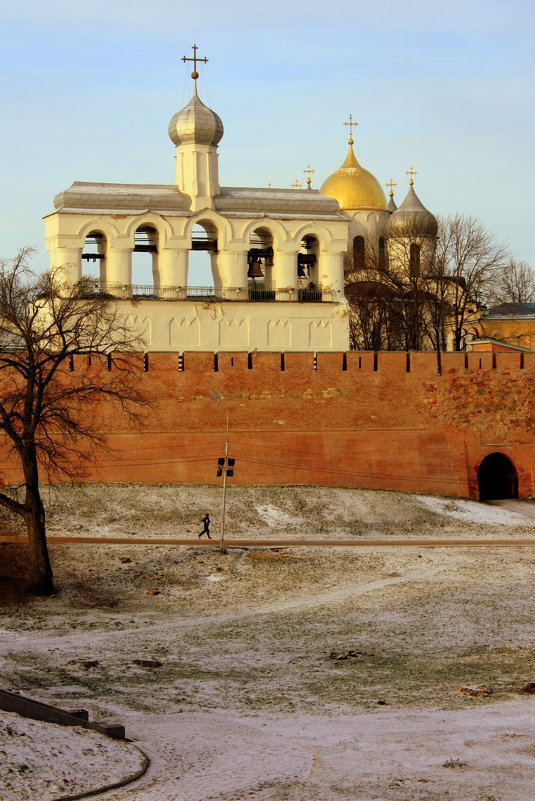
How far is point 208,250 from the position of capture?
123ft

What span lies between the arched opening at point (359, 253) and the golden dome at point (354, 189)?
1270 millimetres

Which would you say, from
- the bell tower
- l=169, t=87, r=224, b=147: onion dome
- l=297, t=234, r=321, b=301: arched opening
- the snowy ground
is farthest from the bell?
the snowy ground

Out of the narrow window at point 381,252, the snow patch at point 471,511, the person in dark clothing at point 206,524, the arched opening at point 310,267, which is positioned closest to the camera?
the person in dark clothing at point 206,524

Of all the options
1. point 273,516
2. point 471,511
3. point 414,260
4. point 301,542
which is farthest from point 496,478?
point 414,260

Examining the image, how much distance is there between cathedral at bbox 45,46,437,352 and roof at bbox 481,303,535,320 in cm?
937

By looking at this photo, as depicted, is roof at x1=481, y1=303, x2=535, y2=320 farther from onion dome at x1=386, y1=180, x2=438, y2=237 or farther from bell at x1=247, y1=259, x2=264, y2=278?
bell at x1=247, y1=259, x2=264, y2=278

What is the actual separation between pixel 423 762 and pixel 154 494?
18.5m

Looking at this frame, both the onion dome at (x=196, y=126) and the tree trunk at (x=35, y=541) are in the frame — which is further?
the onion dome at (x=196, y=126)

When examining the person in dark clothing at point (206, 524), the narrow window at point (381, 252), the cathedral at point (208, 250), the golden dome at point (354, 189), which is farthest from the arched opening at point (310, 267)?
the golden dome at point (354, 189)

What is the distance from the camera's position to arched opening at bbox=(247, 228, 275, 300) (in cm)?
3747

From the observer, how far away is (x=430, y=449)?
109 ft

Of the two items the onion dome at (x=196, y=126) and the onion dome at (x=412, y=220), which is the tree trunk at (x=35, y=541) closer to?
the onion dome at (x=196, y=126)

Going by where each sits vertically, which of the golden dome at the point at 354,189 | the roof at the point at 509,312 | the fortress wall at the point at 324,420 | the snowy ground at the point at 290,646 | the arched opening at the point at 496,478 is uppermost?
the golden dome at the point at 354,189

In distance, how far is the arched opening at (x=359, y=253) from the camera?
162 ft
